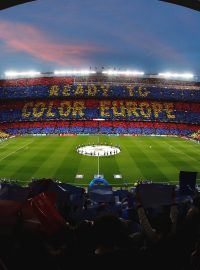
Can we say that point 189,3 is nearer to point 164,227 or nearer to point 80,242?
point 164,227

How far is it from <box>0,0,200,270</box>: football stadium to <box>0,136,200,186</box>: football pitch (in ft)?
0.43

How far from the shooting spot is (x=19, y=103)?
3371 inches

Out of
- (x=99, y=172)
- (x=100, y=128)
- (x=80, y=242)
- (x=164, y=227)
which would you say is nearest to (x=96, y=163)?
(x=99, y=172)

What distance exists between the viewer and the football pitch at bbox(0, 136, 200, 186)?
100 feet

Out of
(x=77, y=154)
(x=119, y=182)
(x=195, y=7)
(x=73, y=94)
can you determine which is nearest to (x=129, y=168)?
(x=119, y=182)

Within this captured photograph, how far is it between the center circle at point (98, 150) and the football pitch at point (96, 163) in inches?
42.3

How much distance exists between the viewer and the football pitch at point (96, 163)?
3061cm

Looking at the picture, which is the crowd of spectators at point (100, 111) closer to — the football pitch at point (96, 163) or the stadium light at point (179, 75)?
the stadium light at point (179, 75)

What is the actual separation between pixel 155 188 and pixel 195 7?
15.0ft

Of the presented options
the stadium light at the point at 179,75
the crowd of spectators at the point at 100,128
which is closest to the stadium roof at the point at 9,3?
the crowd of spectators at the point at 100,128

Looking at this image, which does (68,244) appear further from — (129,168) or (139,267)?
(129,168)

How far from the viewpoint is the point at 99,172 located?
32.2 m

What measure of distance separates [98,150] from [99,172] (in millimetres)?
13335

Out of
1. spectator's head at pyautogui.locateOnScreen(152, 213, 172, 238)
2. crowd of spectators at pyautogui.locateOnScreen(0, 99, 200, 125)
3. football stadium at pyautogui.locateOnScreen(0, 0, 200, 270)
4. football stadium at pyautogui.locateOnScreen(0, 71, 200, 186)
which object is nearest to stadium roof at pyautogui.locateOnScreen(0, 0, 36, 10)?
football stadium at pyautogui.locateOnScreen(0, 0, 200, 270)
